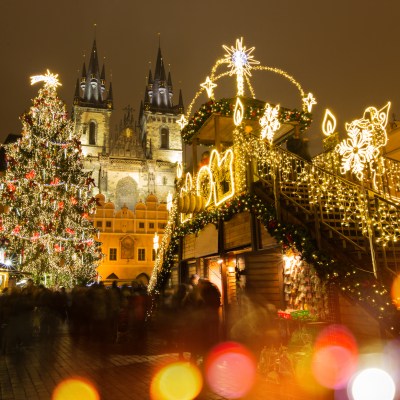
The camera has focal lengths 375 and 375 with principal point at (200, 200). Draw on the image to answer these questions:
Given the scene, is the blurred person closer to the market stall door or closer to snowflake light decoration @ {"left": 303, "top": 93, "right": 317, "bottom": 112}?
the market stall door

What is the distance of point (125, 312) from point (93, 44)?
233ft

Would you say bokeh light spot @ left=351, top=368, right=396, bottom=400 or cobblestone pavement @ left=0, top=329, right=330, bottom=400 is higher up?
bokeh light spot @ left=351, top=368, right=396, bottom=400

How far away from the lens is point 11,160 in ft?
72.5

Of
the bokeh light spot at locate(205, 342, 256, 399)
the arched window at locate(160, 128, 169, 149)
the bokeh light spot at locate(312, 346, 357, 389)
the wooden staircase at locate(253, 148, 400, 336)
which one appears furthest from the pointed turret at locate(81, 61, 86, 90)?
the bokeh light spot at locate(312, 346, 357, 389)

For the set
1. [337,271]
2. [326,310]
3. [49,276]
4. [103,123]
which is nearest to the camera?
[337,271]

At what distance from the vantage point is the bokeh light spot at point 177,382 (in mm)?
5867

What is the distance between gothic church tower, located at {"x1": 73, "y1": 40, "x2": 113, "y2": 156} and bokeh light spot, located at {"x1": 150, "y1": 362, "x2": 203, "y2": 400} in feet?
191

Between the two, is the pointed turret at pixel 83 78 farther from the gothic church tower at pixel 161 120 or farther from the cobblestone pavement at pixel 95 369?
the cobblestone pavement at pixel 95 369

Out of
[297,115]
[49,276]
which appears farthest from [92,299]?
[49,276]

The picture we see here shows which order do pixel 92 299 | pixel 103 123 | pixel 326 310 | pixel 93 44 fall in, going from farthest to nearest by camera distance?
pixel 93 44
pixel 103 123
pixel 92 299
pixel 326 310

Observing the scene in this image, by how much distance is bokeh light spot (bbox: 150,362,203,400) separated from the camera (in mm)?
5867


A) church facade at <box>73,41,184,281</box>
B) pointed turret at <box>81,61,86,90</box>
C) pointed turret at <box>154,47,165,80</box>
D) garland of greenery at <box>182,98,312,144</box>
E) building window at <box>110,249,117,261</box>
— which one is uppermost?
pointed turret at <box>154,47,165,80</box>

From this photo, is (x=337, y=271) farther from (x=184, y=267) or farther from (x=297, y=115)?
(x=184, y=267)

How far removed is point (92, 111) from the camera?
65188 millimetres
